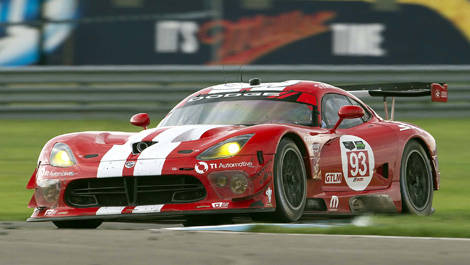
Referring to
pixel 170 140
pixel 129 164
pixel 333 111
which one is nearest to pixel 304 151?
pixel 170 140

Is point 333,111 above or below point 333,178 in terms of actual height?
above

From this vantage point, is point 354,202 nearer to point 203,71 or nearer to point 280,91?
point 280,91

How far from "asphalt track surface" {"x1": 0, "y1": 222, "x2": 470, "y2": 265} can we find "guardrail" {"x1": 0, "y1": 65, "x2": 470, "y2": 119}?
9.85m

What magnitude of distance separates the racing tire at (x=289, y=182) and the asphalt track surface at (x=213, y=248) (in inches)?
39.0

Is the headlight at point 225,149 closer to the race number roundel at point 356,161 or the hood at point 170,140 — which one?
the hood at point 170,140

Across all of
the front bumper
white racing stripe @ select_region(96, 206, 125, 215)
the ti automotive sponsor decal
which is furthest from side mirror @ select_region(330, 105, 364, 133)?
white racing stripe @ select_region(96, 206, 125, 215)

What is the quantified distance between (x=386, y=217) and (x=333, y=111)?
1.30 meters

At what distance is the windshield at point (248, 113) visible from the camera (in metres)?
8.14

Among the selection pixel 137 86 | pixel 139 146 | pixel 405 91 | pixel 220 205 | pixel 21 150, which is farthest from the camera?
pixel 137 86

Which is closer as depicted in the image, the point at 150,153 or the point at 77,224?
the point at 150,153

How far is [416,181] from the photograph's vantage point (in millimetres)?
9281

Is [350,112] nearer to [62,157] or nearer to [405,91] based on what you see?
[405,91]

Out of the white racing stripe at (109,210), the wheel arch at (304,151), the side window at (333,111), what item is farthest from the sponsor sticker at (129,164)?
the side window at (333,111)

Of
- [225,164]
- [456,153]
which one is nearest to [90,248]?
[225,164]
